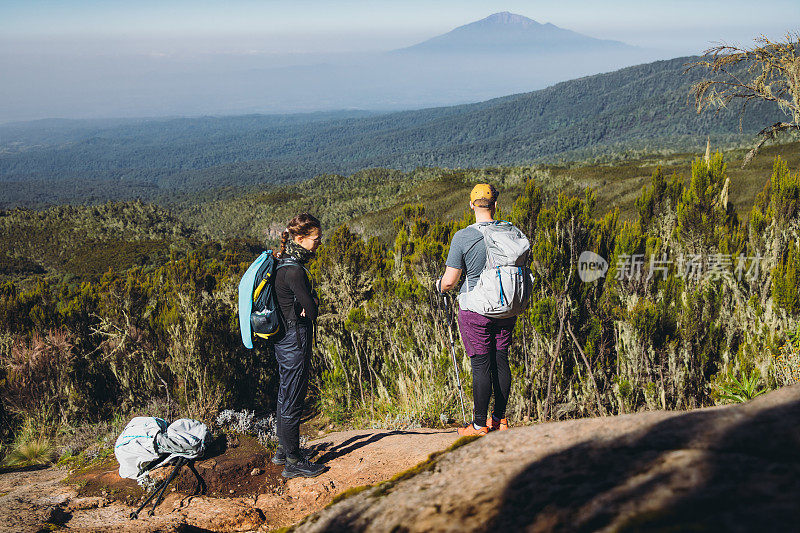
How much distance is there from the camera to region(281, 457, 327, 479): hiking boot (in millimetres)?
3336

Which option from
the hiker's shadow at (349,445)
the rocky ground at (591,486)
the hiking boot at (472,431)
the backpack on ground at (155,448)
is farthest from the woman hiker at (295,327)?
the hiking boot at (472,431)

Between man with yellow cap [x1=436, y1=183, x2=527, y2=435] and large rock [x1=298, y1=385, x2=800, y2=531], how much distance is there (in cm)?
122

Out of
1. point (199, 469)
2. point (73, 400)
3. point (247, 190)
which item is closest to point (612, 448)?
point (199, 469)

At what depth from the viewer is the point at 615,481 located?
1.42 metres

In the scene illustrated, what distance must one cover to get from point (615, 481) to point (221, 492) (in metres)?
2.68

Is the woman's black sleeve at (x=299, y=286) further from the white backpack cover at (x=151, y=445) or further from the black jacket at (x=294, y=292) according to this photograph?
the white backpack cover at (x=151, y=445)

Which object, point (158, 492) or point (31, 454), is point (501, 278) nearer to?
point (158, 492)

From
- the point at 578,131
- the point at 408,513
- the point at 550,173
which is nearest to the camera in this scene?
the point at 408,513

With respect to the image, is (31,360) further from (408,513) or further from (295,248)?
(408,513)

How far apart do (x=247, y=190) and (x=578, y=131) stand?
424ft

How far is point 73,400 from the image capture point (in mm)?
5777

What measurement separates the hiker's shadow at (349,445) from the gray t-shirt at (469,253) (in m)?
1.49

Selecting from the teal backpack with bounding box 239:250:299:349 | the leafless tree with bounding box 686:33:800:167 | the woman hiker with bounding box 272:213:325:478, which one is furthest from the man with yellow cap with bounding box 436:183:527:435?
the leafless tree with bounding box 686:33:800:167

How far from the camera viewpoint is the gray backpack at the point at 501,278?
10.2 feet
